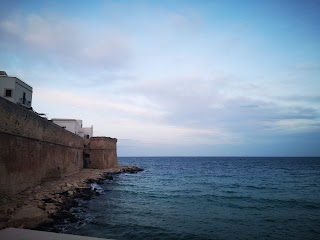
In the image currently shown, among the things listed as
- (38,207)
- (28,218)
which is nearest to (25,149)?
(38,207)

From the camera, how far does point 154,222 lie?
10109 mm

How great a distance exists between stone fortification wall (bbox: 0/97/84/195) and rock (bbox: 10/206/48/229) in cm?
219

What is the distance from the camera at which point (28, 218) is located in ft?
25.8

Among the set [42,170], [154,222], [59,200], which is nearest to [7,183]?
[59,200]

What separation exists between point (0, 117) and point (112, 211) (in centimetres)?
647

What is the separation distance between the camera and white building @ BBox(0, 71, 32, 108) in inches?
712

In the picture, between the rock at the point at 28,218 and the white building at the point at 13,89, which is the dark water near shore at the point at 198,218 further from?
the white building at the point at 13,89

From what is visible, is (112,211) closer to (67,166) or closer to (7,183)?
(7,183)

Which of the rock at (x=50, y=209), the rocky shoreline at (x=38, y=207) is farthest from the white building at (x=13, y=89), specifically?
the rock at (x=50, y=209)

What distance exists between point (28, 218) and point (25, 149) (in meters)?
5.23

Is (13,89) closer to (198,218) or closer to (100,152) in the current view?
(100,152)

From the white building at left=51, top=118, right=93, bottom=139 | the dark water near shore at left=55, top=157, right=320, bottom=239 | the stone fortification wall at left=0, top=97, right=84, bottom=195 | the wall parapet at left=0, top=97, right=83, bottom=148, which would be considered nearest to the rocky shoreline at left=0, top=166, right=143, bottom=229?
the stone fortification wall at left=0, top=97, right=84, bottom=195

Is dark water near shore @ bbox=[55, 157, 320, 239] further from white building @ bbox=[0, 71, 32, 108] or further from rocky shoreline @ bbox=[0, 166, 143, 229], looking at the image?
white building @ bbox=[0, 71, 32, 108]

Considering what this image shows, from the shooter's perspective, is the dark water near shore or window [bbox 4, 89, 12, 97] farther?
window [bbox 4, 89, 12, 97]
